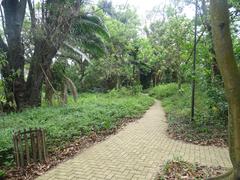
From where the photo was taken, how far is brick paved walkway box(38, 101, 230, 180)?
5598 mm

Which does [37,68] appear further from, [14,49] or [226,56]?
[226,56]

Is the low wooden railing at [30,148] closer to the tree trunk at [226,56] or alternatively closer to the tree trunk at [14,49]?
the tree trunk at [226,56]

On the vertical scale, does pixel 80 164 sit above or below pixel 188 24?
below

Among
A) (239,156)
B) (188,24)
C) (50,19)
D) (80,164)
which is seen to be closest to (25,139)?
(80,164)

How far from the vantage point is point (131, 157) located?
675 centimetres

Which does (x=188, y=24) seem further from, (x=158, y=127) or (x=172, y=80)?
(x=172, y=80)

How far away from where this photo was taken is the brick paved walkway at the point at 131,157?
560 cm

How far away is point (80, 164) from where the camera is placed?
244 inches

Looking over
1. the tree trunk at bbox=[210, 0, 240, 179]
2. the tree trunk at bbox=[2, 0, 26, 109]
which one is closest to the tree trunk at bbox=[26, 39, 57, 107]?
the tree trunk at bbox=[2, 0, 26, 109]

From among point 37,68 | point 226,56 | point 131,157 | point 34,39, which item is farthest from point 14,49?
point 226,56

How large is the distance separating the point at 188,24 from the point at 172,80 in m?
19.4

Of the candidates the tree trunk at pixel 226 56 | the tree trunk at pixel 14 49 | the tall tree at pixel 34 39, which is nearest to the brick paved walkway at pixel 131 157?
the tree trunk at pixel 226 56

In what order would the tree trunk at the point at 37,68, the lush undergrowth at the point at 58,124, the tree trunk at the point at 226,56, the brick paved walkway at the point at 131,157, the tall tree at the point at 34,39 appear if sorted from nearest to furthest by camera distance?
the tree trunk at the point at 226,56 < the brick paved walkway at the point at 131,157 < the lush undergrowth at the point at 58,124 < the tall tree at the point at 34,39 < the tree trunk at the point at 37,68

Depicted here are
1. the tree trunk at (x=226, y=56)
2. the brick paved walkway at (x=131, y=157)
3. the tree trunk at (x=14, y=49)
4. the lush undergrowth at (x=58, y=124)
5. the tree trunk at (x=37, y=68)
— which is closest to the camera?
the tree trunk at (x=226, y=56)
